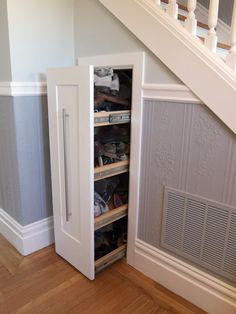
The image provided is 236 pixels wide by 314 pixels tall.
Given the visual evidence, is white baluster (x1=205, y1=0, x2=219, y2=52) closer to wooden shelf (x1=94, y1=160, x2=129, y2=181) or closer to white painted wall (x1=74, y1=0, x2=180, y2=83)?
white painted wall (x1=74, y1=0, x2=180, y2=83)

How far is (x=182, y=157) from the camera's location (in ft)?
4.84

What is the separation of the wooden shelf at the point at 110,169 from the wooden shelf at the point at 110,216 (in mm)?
274

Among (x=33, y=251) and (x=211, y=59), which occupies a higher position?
(x=211, y=59)

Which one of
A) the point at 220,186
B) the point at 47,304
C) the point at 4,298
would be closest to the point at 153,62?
the point at 220,186

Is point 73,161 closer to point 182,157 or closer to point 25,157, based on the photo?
point 25,157

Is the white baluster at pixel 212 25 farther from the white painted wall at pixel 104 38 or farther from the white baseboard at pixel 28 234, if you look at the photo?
the white baseboard at pixel 28 234

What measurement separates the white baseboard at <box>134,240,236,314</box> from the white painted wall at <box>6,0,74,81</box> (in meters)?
1.42

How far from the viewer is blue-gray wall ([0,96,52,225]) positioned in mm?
1812

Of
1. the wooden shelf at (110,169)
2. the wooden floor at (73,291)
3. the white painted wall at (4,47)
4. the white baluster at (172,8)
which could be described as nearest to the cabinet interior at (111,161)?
the wooden shelf at (110,169)

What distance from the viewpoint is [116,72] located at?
6.14 feet

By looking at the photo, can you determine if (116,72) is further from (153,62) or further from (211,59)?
(211,59)

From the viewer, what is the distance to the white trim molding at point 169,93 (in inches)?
54.0

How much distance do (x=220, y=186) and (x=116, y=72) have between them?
3.51ft

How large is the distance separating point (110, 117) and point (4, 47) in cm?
85
